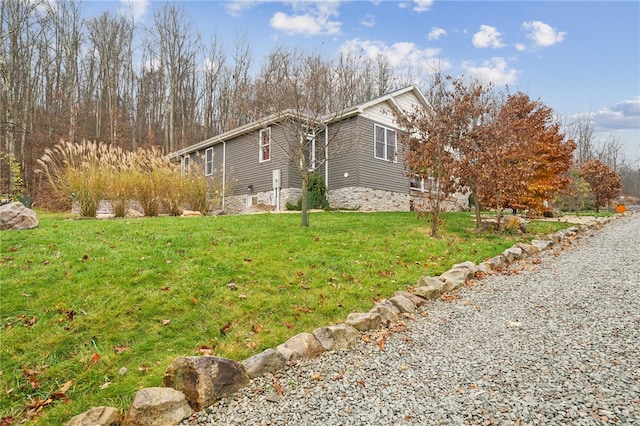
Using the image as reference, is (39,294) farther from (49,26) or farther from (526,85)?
(49,26)

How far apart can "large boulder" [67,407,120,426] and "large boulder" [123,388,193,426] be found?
0.27 feet

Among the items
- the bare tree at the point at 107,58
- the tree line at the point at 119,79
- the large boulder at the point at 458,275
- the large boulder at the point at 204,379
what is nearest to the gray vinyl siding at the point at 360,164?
the tree line at the point at 119,79

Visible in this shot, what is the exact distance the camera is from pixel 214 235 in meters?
6.76

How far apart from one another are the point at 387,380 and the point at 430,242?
498cm

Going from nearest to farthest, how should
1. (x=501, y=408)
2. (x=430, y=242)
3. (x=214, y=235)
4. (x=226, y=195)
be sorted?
(x=501, y=408) < (x=214, y=235) < (x=430, y=242) < (x=226, y=195)

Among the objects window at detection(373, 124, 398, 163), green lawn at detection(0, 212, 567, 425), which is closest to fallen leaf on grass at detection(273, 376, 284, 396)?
green lawn at detection(0, 212, 567, 425)

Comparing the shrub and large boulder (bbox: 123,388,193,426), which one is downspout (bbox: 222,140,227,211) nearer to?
the shrub

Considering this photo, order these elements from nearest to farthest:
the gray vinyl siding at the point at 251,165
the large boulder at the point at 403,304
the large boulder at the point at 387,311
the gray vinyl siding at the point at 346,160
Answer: the large boulder at the point at 387,311, the large boulder at the point at 403,304, the gray vinyl siding at the point at 346,160, the gray vinyl siding at the point at 251,165

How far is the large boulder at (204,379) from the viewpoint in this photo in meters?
2.51

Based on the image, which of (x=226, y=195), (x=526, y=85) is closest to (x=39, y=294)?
(x=226, y=195)

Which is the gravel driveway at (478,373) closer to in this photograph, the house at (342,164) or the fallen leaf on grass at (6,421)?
the fallen leaf on grass at (6,421)

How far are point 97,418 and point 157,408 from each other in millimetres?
353

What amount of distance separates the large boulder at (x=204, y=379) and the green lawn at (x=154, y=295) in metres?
0.24

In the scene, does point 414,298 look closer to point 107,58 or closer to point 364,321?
point 364,321
